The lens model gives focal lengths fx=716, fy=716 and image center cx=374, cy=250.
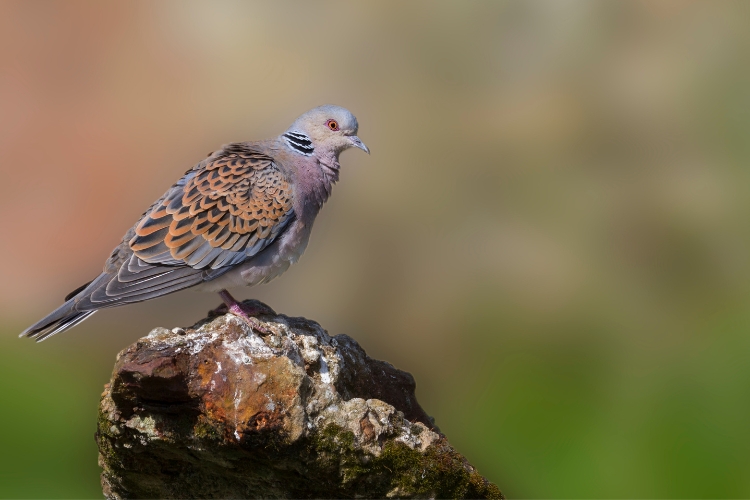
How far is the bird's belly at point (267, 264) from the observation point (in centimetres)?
453

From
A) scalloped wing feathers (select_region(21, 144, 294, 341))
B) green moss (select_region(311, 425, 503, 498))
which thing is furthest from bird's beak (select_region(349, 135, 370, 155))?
green moss (select_region(311, 425, 503, 498))

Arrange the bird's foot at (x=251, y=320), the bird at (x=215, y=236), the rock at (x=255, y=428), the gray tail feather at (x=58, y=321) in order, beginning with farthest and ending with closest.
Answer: the bird at (x=215, y=236) → the gray tail feather at (x=58, y=321) → the bird's foot at (x=251, y=320) → the rock at (x=255, y=428)

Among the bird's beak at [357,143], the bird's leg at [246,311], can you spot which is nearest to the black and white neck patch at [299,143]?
the bird's beak at [357,143]

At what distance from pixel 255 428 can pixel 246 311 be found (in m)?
1.08

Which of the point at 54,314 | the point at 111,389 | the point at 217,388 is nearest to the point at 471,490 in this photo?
the point at 217,388

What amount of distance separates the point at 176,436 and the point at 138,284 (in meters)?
1.10

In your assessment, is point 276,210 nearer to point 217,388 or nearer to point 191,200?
point 191,200

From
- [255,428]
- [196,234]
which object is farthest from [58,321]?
[255,428]

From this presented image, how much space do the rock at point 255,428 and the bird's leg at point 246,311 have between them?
0.06 metres

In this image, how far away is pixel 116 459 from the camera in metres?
3.88

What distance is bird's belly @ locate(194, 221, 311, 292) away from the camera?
453cm

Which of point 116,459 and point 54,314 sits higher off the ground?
point 54,314

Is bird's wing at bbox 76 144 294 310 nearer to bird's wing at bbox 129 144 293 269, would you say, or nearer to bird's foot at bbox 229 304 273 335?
bird's wing at bbox 129 144 293 269

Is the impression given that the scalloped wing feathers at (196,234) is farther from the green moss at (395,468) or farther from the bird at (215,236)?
the green moss at (395,468)
